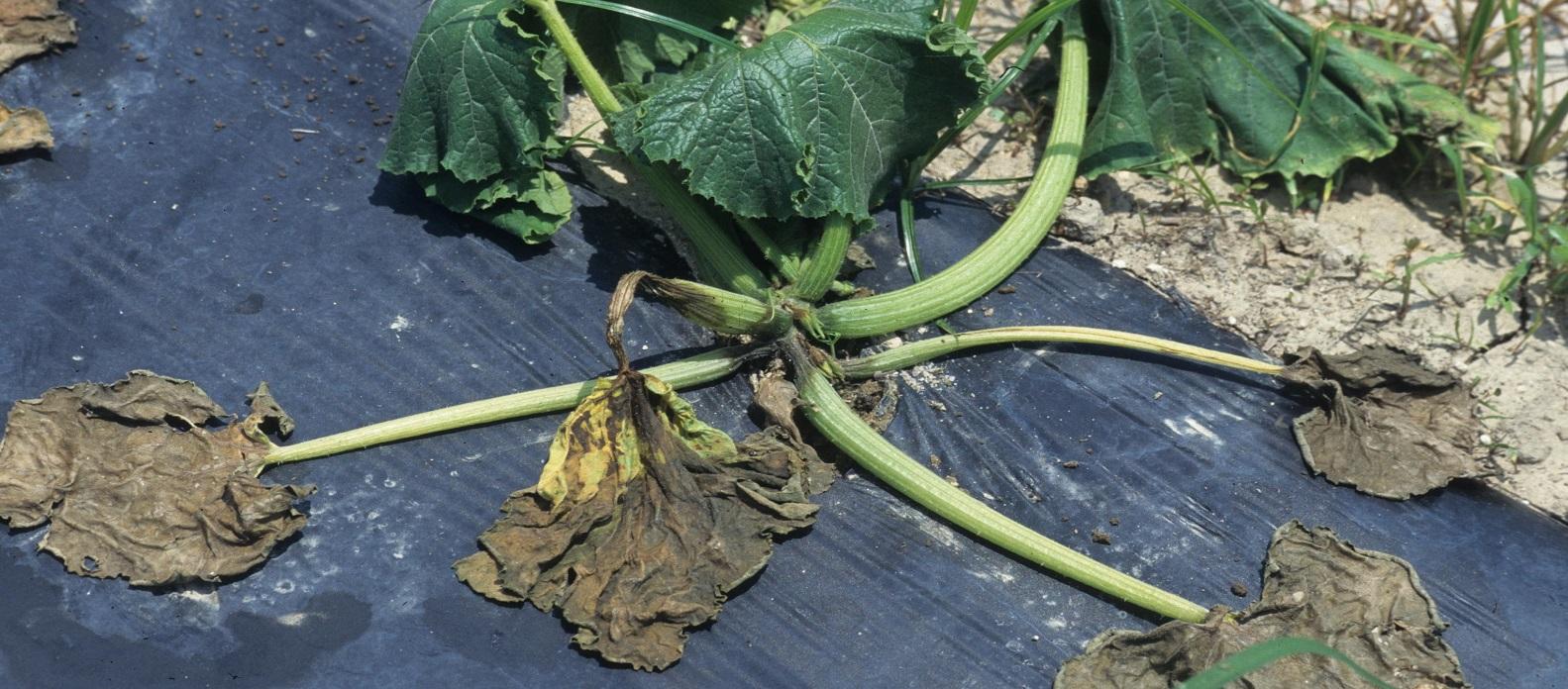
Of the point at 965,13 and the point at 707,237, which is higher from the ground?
the point at 965,13

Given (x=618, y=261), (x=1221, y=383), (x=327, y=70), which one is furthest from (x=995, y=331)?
(x=327, y=70)

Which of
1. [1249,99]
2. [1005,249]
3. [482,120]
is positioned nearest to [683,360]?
[482,120]

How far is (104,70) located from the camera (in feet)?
13.0

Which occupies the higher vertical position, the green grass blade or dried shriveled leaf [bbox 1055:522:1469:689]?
the green grass blade

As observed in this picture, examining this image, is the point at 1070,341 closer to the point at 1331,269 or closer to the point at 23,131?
the point at 1331,269

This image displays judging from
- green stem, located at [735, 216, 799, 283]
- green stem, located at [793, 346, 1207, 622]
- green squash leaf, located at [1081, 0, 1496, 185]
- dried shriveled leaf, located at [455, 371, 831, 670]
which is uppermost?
green squash leaf, located at [1081, 0, 1496, 185]

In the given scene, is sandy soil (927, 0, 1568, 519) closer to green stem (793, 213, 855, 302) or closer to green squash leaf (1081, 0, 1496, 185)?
green squash leaf (1081, 0, 1496, 185)

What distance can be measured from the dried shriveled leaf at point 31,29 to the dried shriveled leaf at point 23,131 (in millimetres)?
240

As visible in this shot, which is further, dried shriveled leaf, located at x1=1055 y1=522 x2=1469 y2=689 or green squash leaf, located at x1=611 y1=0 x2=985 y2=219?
green squash leaf, located at x1=611 y1=0 x2=985 y2=219

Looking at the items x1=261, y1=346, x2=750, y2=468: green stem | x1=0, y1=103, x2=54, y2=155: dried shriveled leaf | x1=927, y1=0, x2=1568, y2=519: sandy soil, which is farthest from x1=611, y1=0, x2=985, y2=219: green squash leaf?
x1=0, y1=103, x2=54, y2=155: dried shriveled leaf

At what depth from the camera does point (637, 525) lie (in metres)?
3.01

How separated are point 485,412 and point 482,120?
808 millimetres

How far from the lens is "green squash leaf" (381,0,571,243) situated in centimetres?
345

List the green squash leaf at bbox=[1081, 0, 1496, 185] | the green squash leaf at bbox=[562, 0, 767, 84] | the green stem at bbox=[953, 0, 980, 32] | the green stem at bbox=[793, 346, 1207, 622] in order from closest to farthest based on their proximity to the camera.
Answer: the green stem at bbox=[793, 346, 1207, 622]
the green stem at bbox=[953, 0, 980, 32]
the green squash leaf at bbox=[562, 0, 767, 84]
the green squash leaf at bbox=[1081, 0, 1496, 185]
